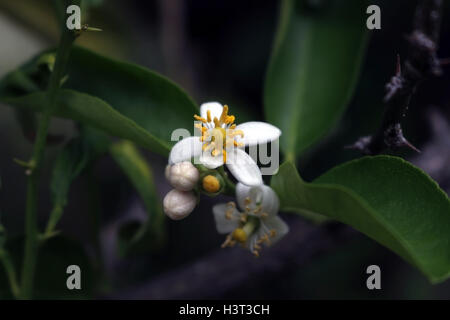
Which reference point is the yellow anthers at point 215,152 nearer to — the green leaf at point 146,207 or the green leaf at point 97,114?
the green leaf at point 97,114

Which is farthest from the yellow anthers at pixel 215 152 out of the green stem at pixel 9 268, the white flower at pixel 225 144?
the green stem at pixel 9 268

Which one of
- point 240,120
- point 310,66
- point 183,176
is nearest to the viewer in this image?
point 183,176

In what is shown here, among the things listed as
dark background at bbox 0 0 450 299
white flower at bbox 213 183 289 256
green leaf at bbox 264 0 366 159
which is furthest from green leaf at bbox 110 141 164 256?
green leaf at bbox 264 0 366 159

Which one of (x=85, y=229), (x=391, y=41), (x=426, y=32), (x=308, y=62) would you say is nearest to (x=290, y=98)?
(x=308, y=62)

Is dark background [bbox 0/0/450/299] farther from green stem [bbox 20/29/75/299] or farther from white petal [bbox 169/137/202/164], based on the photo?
white petal [bbox 169/137/202/164]

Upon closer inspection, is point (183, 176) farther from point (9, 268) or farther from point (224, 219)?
point (9, 268)

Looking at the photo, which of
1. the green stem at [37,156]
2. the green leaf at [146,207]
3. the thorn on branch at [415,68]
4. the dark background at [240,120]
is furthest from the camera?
the dark background at [240,120]

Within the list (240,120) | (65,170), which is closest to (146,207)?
(65,170)

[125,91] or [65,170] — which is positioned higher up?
[125,91]
